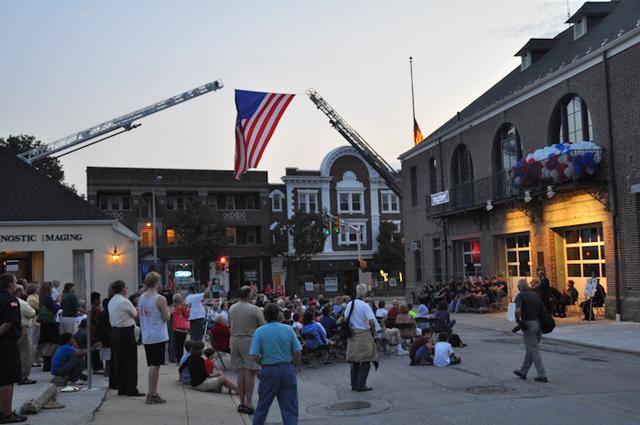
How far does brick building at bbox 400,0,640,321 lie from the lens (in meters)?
20.9

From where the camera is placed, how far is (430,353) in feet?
46.7

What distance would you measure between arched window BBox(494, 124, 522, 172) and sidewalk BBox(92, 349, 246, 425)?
19.5 metres

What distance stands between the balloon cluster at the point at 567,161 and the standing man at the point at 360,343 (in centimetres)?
1262

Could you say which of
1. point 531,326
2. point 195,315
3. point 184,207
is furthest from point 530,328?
point 184,207

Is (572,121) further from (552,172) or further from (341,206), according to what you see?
(341,206)

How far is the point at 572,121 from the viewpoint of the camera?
24000 millimetres

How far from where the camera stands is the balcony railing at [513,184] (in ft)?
70.5

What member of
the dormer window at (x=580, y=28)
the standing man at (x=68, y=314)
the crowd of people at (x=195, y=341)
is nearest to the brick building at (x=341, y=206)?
the dormer window at (x=580, y=28)

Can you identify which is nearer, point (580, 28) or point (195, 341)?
point (195, 341)

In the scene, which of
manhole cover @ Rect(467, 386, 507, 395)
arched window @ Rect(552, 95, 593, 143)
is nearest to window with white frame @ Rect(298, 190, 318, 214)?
arched window @ Rect(552, 95, 593, 143)

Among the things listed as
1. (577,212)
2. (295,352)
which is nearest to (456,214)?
(577,212)

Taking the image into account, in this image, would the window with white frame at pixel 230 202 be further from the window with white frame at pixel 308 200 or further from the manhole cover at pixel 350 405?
the manhole cover at pixel 350 405

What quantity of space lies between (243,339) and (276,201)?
48.5m

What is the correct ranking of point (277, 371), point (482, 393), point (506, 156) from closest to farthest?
point (277, 371)
point (482, 393)
point (506, 156)
